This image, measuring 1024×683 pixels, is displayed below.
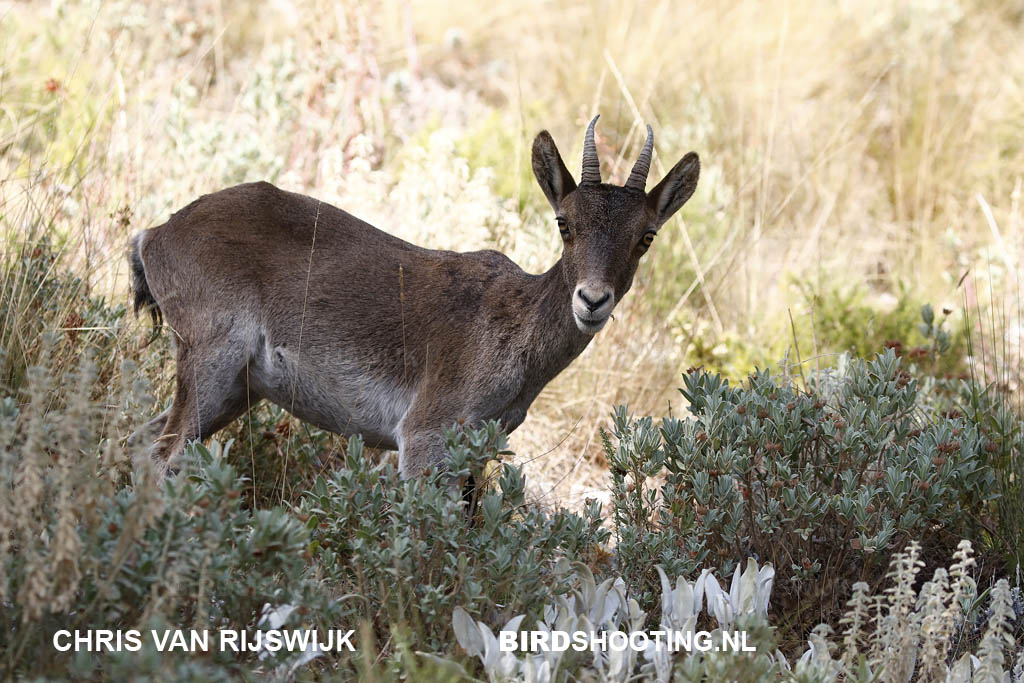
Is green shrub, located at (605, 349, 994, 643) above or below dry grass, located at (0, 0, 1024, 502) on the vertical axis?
below

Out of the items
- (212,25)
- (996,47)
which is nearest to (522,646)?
(212,25)

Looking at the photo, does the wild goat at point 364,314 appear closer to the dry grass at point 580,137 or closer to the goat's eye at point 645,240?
the goat's eye at point 645,240

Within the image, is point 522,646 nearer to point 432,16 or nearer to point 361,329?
point 361,329

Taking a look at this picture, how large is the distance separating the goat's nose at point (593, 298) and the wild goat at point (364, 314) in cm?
23

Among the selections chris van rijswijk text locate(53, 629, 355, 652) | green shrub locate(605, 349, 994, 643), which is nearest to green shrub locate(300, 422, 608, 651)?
chris van rijswijk text locate(53, 629, 355, 652)

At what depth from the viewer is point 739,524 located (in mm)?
4168

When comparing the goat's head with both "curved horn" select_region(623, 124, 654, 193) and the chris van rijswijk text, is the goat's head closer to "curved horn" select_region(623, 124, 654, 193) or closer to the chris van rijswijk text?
"curved horn" select_region(623, 124, 654, 193)

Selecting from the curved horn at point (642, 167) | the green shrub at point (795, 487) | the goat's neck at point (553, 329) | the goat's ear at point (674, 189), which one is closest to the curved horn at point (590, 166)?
the curved horn at point (642, 167)

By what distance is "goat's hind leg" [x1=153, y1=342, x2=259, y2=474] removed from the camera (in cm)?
445

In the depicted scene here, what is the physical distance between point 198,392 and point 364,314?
30.0 inches

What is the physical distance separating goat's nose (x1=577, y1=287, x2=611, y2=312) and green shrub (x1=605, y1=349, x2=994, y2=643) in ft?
1.54

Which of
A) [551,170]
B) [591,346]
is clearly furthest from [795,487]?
[591,346]

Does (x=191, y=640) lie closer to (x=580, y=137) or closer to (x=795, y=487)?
(x=795, y=487)

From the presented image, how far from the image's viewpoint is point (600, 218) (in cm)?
429
